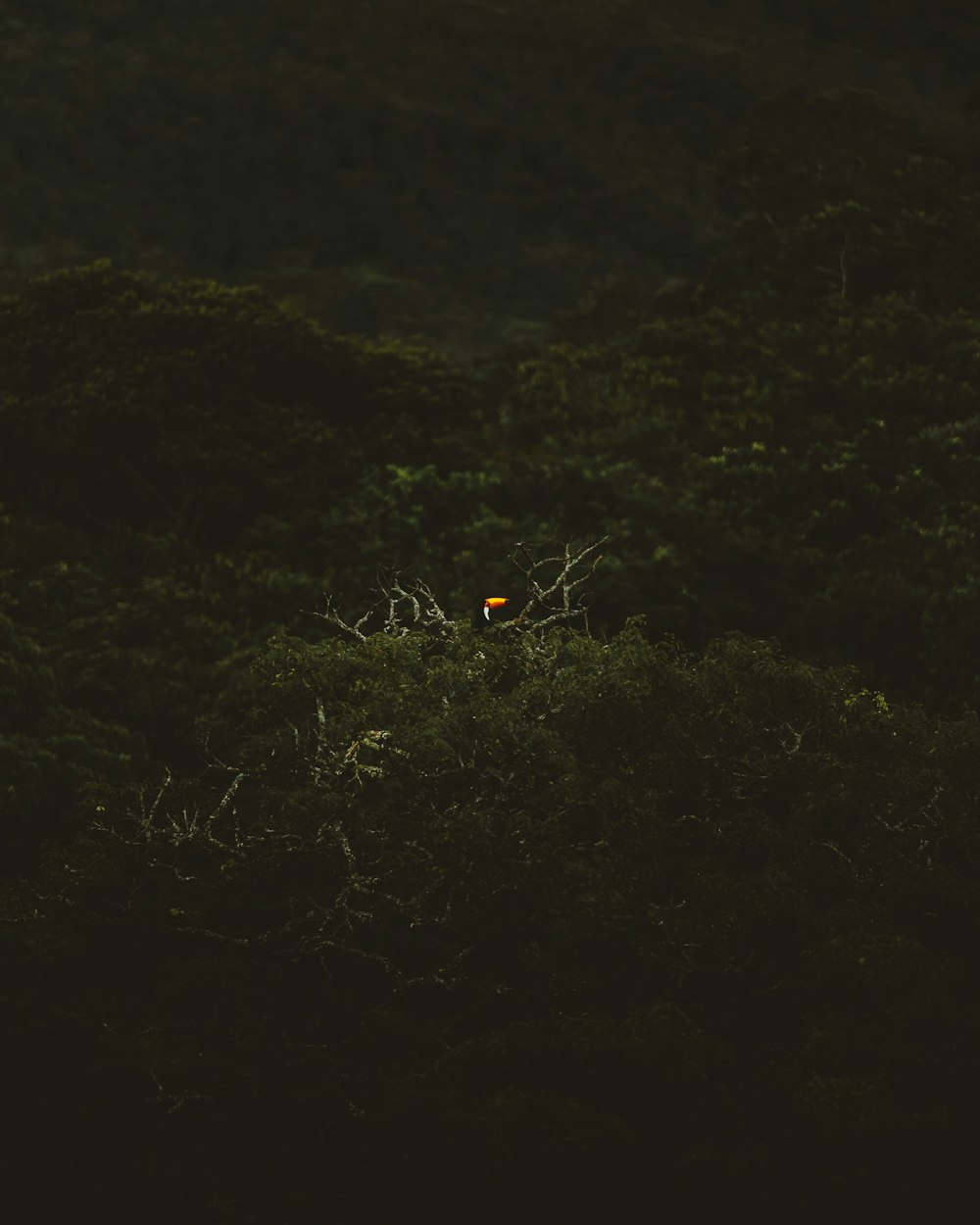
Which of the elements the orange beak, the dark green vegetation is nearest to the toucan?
the orange beak

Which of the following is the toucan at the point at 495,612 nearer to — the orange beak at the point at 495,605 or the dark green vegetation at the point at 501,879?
the orange beak at the point at 495,605

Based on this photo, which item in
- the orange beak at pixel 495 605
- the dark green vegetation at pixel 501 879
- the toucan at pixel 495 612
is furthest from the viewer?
the toucan at pixel 495 612

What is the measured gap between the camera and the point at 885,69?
89.7 feet

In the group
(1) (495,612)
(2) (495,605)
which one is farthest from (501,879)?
(1) (495,612)

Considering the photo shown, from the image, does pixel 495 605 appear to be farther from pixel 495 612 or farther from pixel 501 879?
pixel 501 879

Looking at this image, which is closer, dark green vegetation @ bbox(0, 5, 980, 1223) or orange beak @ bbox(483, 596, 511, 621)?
dark green vegetation @ bbox(0, 5, 980, 1223)

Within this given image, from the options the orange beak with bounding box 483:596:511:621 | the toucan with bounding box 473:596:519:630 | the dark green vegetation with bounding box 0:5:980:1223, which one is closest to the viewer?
the dark green vegetation with bounding box 0:5:980:1223

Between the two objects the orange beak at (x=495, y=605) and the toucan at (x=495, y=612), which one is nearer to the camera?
the orange beak at (x=495, y=605)

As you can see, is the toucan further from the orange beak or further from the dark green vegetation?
the dark green vegetation

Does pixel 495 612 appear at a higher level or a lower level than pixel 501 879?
lower

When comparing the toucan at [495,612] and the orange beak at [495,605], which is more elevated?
the orange beak at [495,605]

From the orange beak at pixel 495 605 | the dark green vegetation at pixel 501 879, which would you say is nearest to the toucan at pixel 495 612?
the orange beak at pixel 495 605

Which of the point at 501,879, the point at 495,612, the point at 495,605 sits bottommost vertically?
the point at 495,612

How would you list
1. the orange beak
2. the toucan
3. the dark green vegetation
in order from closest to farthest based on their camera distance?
the dark green vegetation, the orange beak, the toucan
